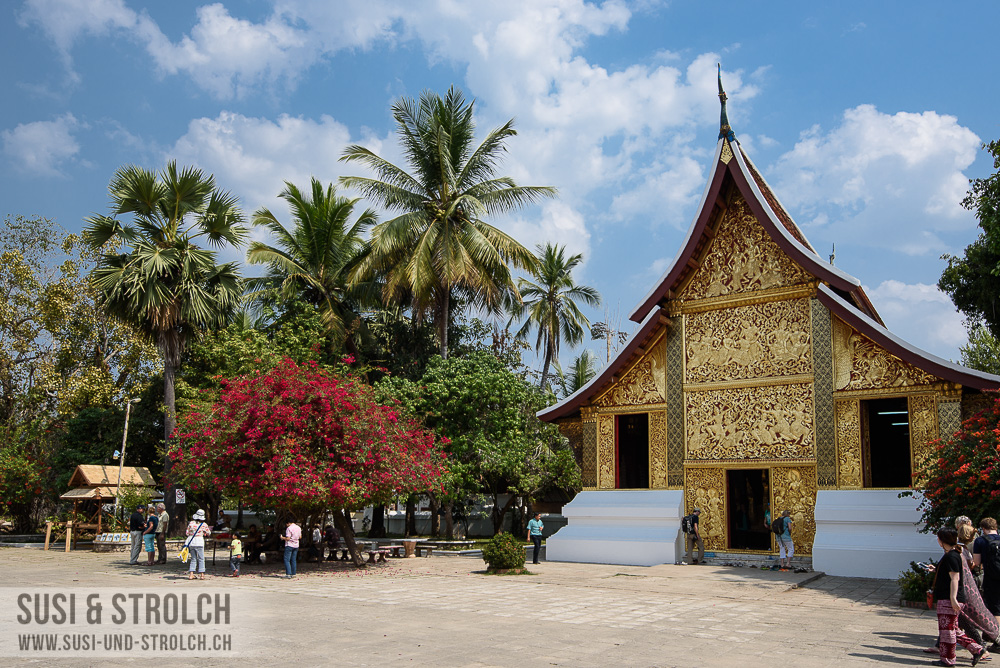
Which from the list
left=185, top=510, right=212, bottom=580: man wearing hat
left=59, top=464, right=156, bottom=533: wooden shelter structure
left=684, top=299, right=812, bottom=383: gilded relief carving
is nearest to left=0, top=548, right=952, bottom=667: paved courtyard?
left=185, top=510, right=212, bottom=580: man wearing hat

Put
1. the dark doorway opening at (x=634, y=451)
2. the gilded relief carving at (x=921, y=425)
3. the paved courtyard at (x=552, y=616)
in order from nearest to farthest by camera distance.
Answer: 1. the paved courtyard at (x=552, y=616)
2. the gilded relief carving at (x=921, y=425)
3. the dark doorway opening at (x=634, y=451)

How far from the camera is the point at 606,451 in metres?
19.3

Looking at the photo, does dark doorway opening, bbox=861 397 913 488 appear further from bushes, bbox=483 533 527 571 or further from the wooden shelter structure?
the wooden shelter structure

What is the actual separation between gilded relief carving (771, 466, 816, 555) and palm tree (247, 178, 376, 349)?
56.1 ft

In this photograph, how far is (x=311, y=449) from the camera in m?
16.3

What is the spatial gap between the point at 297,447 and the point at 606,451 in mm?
7624

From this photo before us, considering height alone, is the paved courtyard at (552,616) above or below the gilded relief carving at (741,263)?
below

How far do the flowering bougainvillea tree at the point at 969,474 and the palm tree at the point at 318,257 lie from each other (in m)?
20.7

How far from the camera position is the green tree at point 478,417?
25.3 m

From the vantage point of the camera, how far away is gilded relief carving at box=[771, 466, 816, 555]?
1661 cm

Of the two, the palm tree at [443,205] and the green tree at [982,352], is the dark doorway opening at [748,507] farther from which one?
the green tree at [982,352]

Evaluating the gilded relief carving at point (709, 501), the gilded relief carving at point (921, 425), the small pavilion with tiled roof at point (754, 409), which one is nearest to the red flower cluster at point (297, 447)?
the small pavilion with tiled roof at point (754, 409)

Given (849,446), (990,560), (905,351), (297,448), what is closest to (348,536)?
(297,448)

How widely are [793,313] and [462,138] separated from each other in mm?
14075
